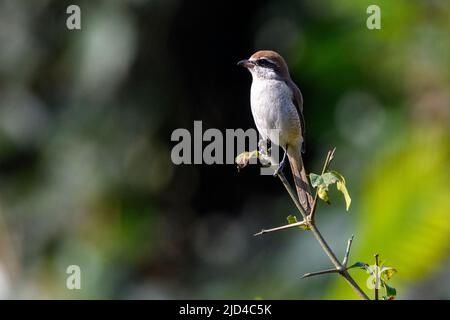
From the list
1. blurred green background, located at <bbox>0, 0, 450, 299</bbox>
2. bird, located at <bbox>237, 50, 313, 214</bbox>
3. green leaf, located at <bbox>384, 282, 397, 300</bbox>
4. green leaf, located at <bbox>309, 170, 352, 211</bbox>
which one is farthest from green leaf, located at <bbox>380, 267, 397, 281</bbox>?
blurred green background, located at <bbox>0, 0, 450, 299</bbox>

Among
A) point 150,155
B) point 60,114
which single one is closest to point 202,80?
point 150,155

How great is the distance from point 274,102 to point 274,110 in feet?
0.15

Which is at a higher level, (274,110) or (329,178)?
(274,110)

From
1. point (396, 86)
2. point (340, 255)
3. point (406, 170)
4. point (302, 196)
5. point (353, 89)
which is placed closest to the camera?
point (302, 196)

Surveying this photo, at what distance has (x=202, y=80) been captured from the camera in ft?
30.3

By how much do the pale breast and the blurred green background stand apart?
10.4 feet

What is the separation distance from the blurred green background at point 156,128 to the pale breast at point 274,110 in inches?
125

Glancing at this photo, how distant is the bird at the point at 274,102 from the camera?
430 centimetres

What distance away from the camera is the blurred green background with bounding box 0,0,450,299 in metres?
8.14

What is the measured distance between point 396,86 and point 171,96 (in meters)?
2.70

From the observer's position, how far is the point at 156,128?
897cm

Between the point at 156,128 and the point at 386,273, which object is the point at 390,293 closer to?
the point at 386,273

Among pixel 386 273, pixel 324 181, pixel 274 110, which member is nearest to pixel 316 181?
pixel 324 181

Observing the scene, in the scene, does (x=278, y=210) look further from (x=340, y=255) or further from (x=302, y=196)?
(x=302, y=196)
